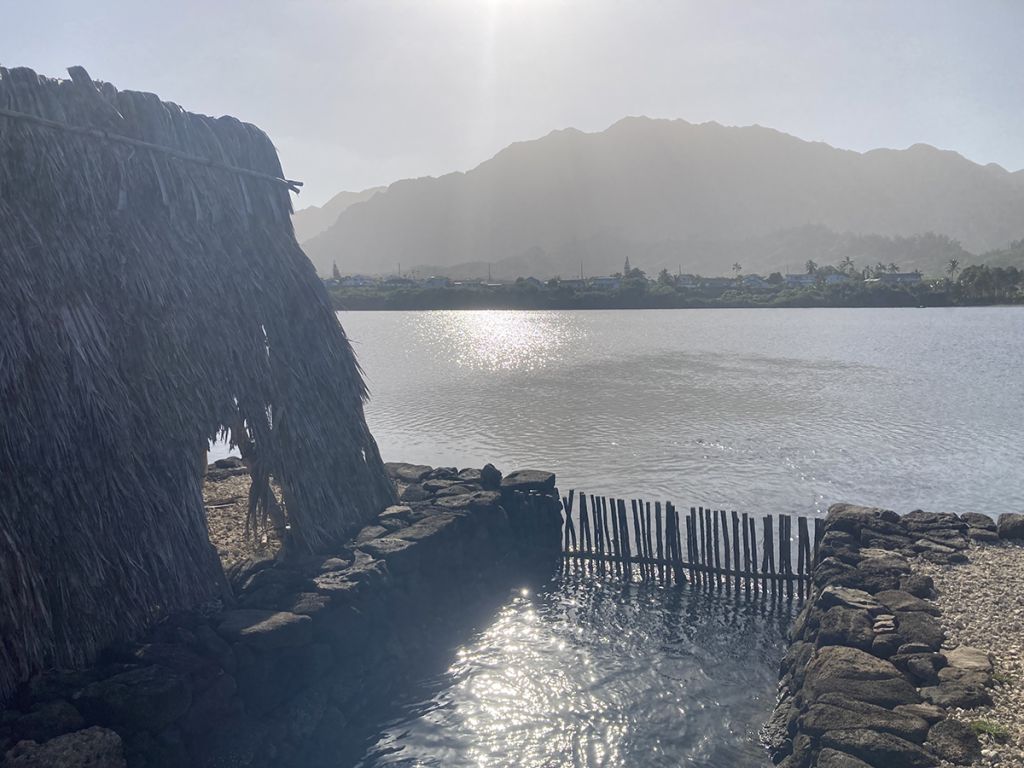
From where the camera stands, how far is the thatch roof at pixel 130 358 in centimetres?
719

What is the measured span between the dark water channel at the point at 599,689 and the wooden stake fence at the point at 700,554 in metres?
0.48

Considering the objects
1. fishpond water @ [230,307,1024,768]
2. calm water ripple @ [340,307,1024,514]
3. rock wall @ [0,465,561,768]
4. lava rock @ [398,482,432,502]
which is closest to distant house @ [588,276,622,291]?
calm water ripple @ [340,307,1024,514]

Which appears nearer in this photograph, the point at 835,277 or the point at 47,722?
the point at 47,722

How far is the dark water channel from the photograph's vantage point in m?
8.68

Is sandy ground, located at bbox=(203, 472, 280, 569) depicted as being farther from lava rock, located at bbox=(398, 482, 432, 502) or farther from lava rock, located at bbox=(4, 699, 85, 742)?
lava rock, located at bbox=(4, 699, 85, 742)

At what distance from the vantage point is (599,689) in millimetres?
9992

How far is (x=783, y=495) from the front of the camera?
18750mm

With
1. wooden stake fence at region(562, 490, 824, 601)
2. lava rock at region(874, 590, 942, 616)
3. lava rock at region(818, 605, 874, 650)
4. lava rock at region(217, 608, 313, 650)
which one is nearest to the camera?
lava rock at region(217, 608, 313, 650)

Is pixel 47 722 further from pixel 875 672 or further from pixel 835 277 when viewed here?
pixel 835 277

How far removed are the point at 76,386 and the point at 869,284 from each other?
109 m

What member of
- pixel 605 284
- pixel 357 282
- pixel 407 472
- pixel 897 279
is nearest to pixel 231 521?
pixel 407 472

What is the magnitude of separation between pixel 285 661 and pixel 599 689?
420 cm

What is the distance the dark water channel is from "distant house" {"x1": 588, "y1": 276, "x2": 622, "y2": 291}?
328ft

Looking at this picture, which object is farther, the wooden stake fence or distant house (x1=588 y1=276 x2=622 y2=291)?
distant house (x1=588 y1=276 x2=622 y2=291)
